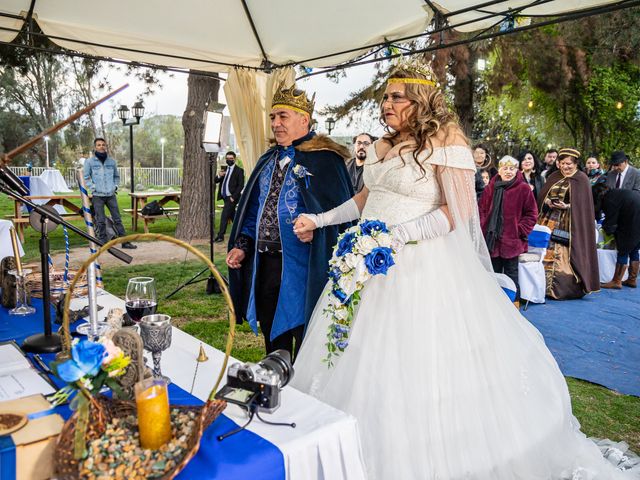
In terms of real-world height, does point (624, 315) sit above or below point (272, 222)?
below

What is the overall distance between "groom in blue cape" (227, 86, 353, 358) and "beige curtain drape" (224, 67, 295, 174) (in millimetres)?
2304

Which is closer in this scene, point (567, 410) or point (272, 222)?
point (567, 410)

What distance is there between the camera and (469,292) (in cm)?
260

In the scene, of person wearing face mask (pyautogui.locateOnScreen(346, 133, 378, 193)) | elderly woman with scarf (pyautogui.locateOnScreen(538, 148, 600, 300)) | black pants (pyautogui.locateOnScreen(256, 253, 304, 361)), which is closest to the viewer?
black pants (pyautogui.locateOnScreen(256, 253, 304, 361))

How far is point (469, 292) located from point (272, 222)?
127 cm

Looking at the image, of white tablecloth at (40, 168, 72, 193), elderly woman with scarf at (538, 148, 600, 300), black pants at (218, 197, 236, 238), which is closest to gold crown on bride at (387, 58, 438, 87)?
elderly woman with scarf at (538, 148, 600, 300)

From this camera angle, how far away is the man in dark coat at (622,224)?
24.0 ft

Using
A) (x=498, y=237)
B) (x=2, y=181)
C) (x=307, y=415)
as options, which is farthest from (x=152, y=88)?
(x=307, y=415)

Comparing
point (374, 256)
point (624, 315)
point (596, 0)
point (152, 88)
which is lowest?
point (624, 315)

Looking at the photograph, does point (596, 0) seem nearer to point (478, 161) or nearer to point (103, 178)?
point (478, 161)

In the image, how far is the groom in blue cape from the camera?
3133mm

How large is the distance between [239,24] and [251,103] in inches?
40.7

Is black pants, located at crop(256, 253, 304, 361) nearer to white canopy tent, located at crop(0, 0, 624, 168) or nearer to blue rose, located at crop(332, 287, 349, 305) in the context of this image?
blue rose, located at crop(332, 287, 349, 305)

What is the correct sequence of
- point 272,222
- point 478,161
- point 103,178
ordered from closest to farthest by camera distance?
point 272,222
point 478,161
point 103,178
